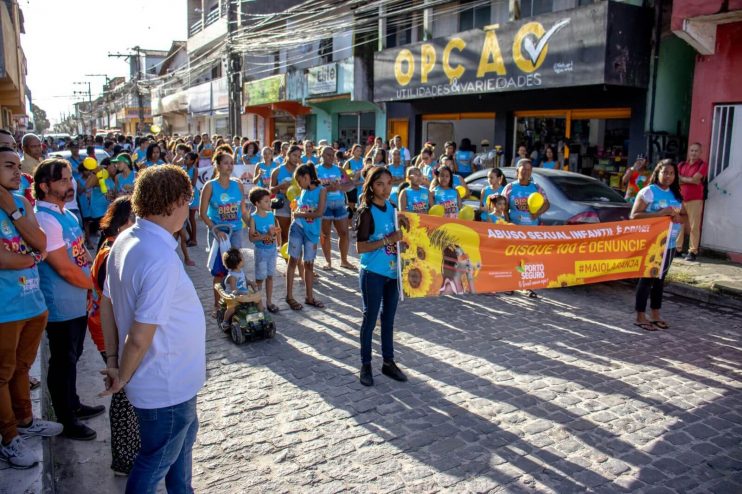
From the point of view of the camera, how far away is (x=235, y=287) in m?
6.44

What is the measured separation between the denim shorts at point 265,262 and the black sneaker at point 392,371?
8.02ft

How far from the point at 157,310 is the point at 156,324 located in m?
0.06

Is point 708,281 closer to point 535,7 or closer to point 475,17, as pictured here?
point 535,7

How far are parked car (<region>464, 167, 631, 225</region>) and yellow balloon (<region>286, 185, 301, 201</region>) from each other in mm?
3578

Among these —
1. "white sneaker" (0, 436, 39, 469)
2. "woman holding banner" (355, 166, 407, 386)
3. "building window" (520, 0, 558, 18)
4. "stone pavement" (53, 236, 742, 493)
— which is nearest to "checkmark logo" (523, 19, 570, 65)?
"building window" (520, 0, 558, 18)

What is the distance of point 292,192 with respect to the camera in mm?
8445

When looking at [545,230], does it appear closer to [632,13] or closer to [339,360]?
[339,360]

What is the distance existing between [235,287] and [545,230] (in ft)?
11.4

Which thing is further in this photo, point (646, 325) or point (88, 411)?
point (646, 325)

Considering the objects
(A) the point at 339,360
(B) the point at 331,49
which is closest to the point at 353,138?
(B) the point at 331,49

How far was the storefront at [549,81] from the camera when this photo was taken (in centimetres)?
1138

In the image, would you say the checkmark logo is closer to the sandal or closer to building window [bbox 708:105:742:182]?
building window [bbox 708:105:742:182]

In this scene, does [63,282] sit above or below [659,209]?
below

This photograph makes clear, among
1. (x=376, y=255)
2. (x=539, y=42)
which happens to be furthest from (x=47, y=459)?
(x=539, y=42)
